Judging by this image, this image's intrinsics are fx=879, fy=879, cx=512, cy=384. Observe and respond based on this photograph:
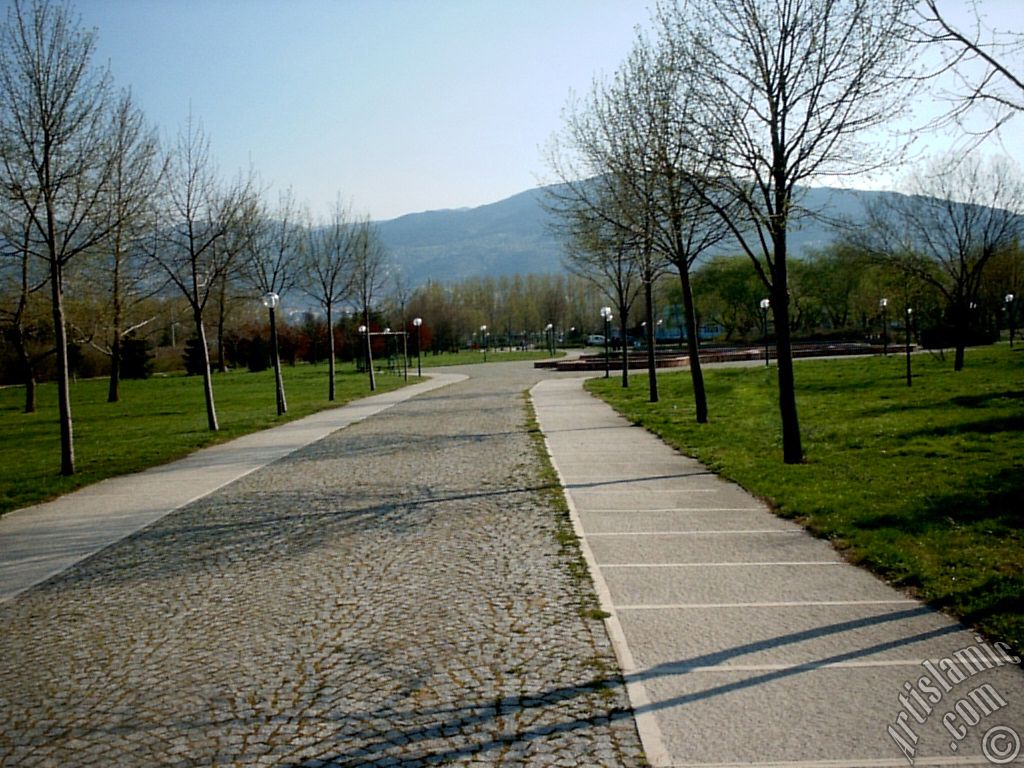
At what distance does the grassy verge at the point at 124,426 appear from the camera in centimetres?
1435

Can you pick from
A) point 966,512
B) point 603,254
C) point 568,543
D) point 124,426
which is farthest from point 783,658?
point 124,426

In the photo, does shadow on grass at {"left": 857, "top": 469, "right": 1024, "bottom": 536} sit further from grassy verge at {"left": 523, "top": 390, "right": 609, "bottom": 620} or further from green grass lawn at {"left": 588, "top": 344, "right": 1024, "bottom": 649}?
grassy verge at {"left": 523, "top": 390, "right": 609, "bottom": 620}

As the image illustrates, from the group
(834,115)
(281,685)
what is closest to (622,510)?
(281,685)

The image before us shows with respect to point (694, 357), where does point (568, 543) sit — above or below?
below

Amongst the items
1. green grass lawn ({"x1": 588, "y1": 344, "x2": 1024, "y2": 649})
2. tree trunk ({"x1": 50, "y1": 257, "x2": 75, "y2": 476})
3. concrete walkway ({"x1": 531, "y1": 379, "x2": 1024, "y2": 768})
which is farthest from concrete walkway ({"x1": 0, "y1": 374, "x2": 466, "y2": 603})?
green grass lawn ({"x1": 588, "y1": 344, "x2": 1024, "y2": 649})

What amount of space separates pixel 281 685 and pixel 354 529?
415cm

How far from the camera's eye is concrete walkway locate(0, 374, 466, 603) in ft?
26.8

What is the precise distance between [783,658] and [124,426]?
24207 mm

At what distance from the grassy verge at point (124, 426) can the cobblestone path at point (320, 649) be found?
5083mm

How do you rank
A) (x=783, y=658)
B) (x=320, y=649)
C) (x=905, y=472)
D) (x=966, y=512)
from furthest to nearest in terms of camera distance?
(x=905, y=472) → (x=966, y=512) → (x=320, y=649) → (x=783, y=658)

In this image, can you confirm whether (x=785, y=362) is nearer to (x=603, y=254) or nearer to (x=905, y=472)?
(x=905, y=472)

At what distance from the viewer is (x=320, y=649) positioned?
5.31 m

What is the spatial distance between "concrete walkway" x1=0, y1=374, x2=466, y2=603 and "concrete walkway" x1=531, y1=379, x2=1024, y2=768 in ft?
16.0

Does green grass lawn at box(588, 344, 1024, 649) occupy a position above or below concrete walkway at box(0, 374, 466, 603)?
below
